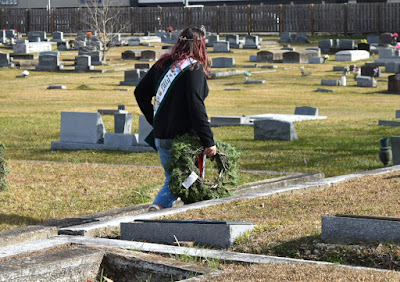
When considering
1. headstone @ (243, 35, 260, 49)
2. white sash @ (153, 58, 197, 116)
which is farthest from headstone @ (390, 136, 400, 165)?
headstone @ (243, 35, 260, 49)

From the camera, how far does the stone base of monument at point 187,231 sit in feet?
19.2

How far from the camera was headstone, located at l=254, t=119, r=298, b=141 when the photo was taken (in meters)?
15.4

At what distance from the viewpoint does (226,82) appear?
33.4 meters

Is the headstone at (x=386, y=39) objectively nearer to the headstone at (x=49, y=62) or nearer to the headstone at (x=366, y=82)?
the headstone at (x=366, y=82)

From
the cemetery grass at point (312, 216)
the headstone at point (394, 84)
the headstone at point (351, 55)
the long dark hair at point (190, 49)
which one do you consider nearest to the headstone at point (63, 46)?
the headstone at point (351, 55)

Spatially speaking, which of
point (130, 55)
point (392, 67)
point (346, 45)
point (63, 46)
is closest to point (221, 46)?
point (130, 55)

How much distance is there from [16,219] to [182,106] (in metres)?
2.07

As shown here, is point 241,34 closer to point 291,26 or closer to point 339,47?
point 291,26

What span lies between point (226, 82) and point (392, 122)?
16.2m

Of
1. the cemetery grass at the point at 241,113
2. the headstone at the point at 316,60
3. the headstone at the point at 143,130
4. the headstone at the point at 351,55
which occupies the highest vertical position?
the headstone at the point at 351,55

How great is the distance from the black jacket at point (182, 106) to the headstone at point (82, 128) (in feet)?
23.4

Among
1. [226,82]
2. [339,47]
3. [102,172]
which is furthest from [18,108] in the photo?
[339,47]

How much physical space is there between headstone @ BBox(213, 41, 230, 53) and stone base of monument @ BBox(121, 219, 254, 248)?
4545 centimetres

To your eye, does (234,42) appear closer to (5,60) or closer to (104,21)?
(104,21)
